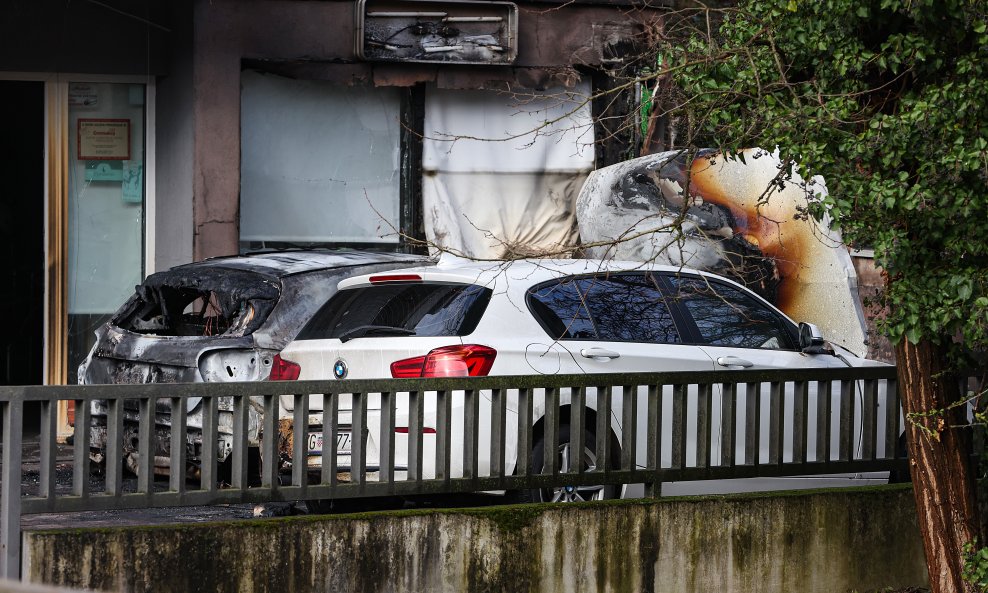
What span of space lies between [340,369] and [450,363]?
767mm

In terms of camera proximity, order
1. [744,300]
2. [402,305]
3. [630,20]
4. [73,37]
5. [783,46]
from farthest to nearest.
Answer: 1. [630,20]
2. [73,37]
3. [744,300]
4. [402,305]
5. [783,46]

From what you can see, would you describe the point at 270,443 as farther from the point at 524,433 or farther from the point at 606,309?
the point at 606,309

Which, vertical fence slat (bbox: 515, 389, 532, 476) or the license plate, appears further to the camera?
the license plate

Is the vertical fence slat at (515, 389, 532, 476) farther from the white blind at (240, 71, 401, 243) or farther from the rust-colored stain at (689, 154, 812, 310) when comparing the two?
the white blind at (240, 71, 401, 243)

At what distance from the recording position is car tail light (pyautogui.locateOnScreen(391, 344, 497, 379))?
762cm

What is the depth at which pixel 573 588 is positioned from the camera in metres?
6.87

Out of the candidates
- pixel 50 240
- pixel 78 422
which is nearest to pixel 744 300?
pixel 78 422

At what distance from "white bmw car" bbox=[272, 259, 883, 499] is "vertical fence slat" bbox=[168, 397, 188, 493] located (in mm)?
1412

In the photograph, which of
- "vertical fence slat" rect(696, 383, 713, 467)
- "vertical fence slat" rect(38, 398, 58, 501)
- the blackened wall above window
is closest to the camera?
"vertical fence slat" rect(38, 398, 58, 501)

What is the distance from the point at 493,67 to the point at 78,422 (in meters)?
9.03

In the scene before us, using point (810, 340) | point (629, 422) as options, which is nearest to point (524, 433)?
point (629, 422)

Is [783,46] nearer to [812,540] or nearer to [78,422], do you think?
[812,540]

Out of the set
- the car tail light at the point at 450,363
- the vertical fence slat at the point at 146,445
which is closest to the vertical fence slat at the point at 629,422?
the car tail light at the point at 450,363

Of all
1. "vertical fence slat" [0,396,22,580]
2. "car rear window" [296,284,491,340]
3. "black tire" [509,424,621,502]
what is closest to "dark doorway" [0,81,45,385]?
"car rear window" [296,284,491,340]
